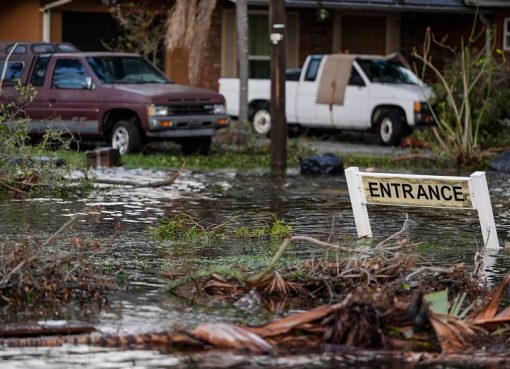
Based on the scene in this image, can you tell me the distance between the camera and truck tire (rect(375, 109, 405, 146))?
86.4ft

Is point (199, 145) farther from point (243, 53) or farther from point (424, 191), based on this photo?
point (424, 191)

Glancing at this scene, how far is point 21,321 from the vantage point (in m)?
8.23

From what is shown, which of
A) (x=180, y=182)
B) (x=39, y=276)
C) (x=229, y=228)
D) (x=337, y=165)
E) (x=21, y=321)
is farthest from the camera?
(x=337, y=165)

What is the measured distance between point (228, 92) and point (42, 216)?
14.9 meters

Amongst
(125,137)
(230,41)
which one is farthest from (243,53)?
(230,41)

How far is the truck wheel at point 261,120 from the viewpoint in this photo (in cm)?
2827

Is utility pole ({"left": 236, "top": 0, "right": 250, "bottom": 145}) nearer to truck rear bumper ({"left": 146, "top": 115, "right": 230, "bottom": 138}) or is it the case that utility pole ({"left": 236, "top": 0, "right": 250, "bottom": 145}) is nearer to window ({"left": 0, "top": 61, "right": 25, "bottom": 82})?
truck rear bumper ({"left": 146, "top": 115, "right": 230, "bottom": 138})

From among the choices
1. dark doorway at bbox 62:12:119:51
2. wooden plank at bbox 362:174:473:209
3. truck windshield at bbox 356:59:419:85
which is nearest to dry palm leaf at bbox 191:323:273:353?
wooden plank at bbox 362:174:473:209

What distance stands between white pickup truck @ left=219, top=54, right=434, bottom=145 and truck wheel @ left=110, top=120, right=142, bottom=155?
5517 millimetres

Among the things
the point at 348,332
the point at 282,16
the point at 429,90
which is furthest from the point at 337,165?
the point at 348,332

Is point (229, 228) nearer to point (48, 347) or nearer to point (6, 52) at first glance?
point (48, 347)

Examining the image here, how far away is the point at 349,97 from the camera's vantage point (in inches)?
1075

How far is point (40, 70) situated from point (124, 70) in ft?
4.92

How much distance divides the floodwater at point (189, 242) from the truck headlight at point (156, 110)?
237 centimetres
